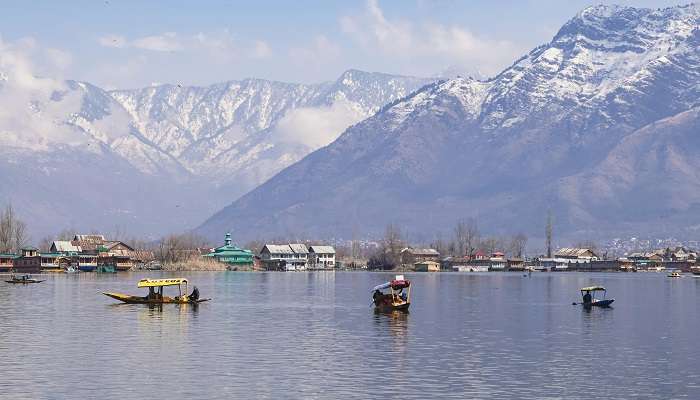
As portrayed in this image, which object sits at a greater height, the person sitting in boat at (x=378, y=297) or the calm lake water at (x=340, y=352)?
the person sitting in boat at (x=378, y=297)

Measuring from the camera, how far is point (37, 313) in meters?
140

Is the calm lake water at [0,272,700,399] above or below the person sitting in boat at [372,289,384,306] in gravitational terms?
below

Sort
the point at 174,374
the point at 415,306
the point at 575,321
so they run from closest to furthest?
the point at 174,374 → the point at 575,321 → the point at 415,306

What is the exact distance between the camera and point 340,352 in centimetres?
10119

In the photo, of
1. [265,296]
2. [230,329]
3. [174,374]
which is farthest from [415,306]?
[174,374]

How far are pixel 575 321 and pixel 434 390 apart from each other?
5797 centimetres

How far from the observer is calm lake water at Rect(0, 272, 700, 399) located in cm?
8256

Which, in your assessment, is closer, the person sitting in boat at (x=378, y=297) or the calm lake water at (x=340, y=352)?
the calm lake water at (x=340, y=352)

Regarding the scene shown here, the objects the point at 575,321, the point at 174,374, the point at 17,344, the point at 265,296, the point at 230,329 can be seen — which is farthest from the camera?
the point at 265,296

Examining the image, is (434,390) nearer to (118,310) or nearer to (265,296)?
(118,310)

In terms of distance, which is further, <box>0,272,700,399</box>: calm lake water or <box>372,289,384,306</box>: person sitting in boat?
<box>372,289,384,306</box>: person sitting in boat

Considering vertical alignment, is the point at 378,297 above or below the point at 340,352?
above

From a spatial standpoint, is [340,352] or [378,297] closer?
[340,352]

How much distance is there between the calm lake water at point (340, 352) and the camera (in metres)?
82.6
